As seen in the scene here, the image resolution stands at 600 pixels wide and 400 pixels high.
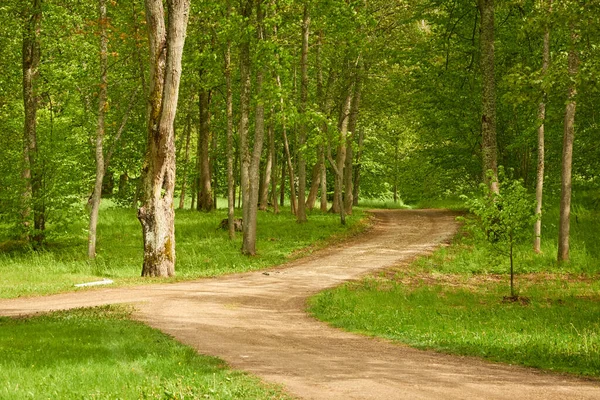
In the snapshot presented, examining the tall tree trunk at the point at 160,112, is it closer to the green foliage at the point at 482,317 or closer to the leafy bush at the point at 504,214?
the green foliage at the point at 482,317

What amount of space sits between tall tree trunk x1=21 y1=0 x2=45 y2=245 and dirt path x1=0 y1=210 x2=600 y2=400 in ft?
32.1

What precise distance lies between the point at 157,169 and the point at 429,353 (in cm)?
1168

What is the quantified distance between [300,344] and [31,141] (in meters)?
19.4

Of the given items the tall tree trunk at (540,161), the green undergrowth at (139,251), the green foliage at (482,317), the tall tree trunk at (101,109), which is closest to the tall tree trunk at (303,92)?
the green undergrowth at (139,251)

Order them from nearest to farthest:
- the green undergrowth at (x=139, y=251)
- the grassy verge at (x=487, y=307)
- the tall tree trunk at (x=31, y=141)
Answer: the grassy verge at (x=487, y=307) → the green undergrowth at (x=139, y=251) → the tall tree trunk at (x=31, y=141)

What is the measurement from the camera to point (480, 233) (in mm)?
17859

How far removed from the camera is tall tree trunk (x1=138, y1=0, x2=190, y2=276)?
65.8 ft

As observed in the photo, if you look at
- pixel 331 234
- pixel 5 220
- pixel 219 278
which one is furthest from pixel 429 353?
pixel 5 220

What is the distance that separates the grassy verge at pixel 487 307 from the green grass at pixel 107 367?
4.27 metres

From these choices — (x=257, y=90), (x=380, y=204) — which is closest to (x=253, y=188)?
(x=257, y=90)

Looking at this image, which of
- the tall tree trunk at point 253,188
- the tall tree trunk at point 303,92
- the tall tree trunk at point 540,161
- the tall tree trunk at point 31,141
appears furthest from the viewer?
the tall tree trunk at point 303,92

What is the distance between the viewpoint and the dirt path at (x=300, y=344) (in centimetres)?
828

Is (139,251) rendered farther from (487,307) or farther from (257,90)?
(487,307)

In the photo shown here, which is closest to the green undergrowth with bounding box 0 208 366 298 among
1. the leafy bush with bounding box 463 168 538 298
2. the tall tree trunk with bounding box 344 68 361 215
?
the tall tree trunk with bounding box 344 68 361 215
